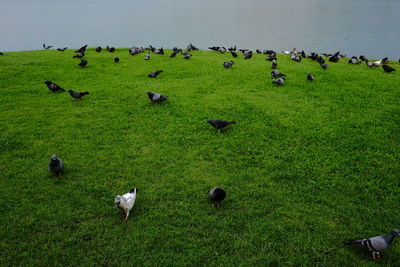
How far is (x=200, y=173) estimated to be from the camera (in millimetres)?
6949

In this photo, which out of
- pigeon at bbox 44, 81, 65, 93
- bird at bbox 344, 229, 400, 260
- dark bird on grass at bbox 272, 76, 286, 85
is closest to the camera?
bird at bbox 344, 229, 400, 260

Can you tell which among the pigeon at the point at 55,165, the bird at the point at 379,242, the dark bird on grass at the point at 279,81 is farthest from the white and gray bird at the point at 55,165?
the dark bird on grass at the point at 279,81

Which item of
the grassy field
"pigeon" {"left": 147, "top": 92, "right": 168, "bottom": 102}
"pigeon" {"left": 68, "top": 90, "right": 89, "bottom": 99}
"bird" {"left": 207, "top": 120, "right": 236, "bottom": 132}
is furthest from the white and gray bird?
"pigeon" {"left": 68, "top": 90, "right": 89, "bottom": 99}

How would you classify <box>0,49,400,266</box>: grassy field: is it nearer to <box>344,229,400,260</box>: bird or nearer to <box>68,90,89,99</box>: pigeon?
<box>344,229,400,260</box>: bird

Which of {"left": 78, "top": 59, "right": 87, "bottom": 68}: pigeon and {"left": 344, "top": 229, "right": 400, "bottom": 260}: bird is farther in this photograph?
{"left": 78, "top": 59, "right": 87, "bottom": 68}: pigeon

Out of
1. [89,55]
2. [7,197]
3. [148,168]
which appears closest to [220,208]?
[148,168]

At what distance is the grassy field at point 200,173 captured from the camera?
4.98 metres

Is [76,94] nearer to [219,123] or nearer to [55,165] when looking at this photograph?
[55,165]

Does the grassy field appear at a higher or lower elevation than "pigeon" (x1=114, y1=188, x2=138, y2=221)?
lower

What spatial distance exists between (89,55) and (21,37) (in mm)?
25691

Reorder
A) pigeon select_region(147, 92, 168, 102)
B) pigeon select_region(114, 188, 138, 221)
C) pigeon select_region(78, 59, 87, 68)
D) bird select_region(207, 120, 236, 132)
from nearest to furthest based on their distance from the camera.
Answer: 1. pigeon select_region(114, 188, 138, 221)
2. bird select_region(207, 120, 236, 132)
3. pigeon select_region(147, 92, 168, 102)
4. pigeon select_region(78, 59, 87, 68)

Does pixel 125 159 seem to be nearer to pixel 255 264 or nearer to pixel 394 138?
pixel 255 264

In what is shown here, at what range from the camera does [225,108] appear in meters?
10.6

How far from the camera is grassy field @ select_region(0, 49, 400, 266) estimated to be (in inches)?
196
